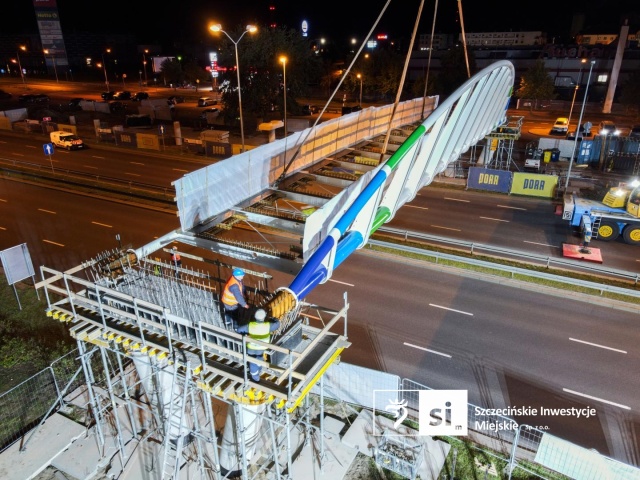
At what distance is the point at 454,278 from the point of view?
1984 centimetres

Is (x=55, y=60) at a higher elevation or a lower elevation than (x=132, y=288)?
higher

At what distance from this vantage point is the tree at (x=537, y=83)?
63.0m

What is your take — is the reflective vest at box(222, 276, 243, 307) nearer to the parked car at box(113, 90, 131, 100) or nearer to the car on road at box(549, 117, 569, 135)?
the car on road at box(549, 117, 569, 135)

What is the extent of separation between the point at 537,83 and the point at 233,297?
67.5 meters

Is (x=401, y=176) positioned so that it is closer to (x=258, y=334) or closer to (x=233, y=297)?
(x=233, y=297)

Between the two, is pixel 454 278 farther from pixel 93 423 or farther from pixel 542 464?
pixel 93 423

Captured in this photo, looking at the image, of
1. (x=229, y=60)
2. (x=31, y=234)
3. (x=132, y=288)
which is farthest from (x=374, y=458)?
(x=229, y=60)

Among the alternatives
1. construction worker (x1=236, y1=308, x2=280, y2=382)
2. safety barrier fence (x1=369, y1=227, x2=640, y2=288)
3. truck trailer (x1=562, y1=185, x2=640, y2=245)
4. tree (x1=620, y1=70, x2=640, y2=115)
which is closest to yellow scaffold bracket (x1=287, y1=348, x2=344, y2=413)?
construction worker (x1=236, y1=308, x2=280, y2=382)

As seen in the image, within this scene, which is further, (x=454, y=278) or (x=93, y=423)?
(x=454, y=278)

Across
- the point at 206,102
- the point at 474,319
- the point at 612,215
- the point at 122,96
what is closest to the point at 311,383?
the point at 474,319

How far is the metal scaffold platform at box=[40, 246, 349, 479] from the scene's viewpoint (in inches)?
326

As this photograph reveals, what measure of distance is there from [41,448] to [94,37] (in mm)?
141471

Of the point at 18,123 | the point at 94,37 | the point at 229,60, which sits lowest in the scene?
the point at 18,123

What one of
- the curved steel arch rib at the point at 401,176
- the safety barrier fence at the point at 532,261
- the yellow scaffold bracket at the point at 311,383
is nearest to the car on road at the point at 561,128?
the safety barrier fence at the point at 532,261
